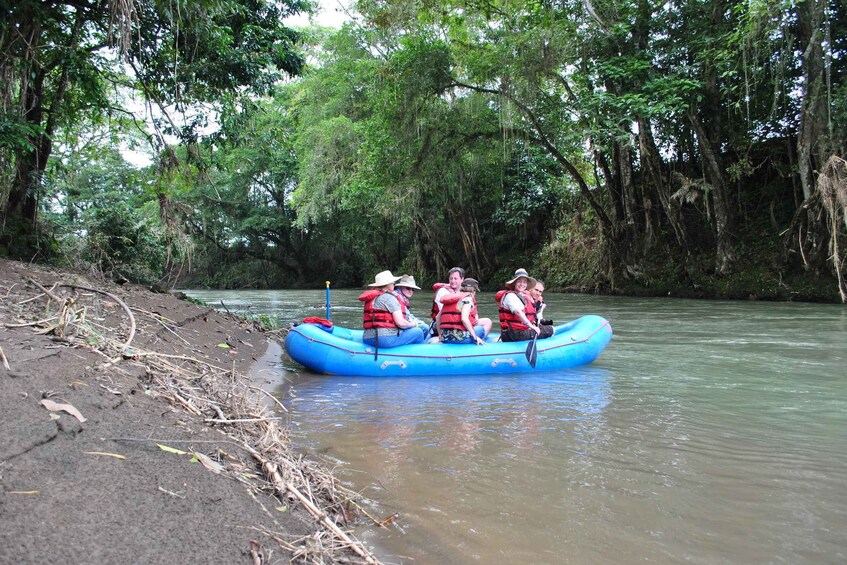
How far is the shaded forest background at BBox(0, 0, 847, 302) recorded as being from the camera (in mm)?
8367

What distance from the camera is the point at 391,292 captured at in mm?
6859

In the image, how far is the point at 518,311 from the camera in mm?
7039

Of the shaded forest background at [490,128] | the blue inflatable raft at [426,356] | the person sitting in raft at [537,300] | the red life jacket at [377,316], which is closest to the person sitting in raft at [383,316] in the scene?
the red life jacket at [377,316]

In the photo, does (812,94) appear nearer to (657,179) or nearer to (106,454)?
(657,179)

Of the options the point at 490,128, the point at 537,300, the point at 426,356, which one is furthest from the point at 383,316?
the point at 490,128

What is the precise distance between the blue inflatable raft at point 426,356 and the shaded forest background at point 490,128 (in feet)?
12.2

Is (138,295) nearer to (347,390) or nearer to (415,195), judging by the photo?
(347,390)

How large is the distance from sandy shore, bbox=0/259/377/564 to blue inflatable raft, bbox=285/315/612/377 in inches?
120

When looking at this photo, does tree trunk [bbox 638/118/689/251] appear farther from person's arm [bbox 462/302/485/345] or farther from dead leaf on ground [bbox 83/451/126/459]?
dead leaf on ground [bbox 83/451/126/459]

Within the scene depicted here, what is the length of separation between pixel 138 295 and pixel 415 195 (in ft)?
40.0

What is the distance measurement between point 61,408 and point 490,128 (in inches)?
607

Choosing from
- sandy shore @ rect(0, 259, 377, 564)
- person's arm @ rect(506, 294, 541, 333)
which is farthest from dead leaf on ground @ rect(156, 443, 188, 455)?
person's arm @ rect(506, 294, 541, 333)

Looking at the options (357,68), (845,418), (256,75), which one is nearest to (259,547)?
(845,418)

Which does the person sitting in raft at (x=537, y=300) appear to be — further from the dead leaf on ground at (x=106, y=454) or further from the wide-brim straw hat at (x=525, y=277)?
the dead leaf on ground at (x=106, y=454)
